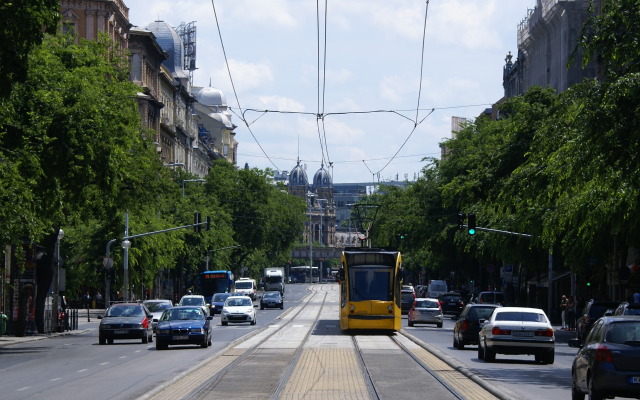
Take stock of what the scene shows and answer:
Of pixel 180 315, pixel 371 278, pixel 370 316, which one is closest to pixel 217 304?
pixel 370 316

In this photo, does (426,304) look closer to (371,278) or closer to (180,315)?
→ (371,278)

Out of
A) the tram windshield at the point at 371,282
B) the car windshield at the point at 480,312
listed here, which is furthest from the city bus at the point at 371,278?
the car windshield at the point at 480,312

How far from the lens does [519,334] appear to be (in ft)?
98.5

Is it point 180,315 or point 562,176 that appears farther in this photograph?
point 180,315

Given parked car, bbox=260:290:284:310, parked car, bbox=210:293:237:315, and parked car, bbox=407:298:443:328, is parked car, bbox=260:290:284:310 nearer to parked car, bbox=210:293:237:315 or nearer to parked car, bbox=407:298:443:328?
parked car, bbox=210:293:237:315

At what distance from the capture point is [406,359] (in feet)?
106

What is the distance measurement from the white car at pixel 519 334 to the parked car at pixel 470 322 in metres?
5.85

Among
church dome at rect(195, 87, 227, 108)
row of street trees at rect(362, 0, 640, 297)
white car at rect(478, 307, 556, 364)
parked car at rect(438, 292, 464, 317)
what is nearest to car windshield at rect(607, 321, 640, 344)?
row of street trees at rect(362, 0, 640, 297)

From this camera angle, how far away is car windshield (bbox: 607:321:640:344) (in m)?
17.7

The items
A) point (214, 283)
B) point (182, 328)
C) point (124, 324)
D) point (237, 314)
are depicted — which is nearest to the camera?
point (182, 328)

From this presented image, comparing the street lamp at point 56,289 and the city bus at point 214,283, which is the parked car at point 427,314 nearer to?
the street lamp at point 56,289

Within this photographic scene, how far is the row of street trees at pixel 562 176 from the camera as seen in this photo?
77.0 ft

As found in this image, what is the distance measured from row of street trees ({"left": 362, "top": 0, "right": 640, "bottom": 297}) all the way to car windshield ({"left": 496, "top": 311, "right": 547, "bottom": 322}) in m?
3.28

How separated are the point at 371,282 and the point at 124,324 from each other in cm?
914
